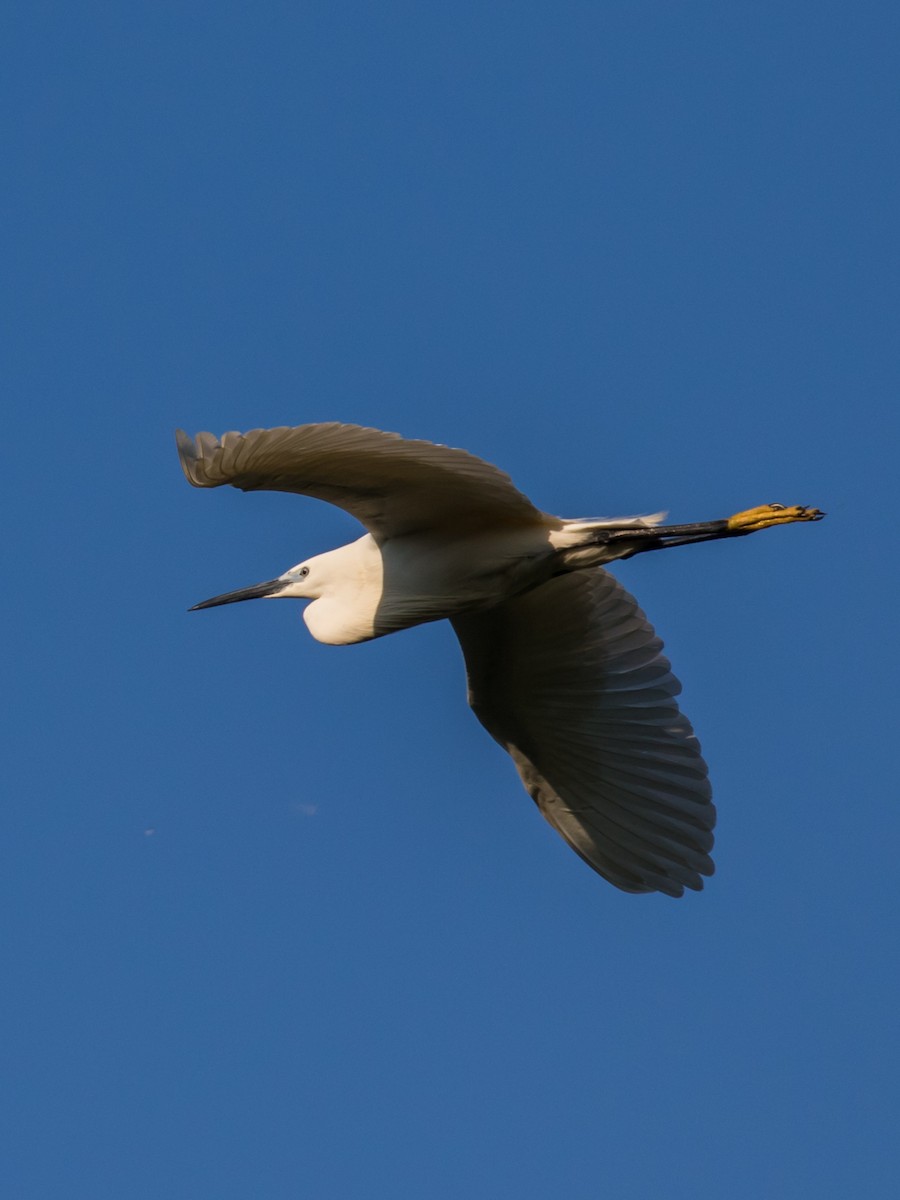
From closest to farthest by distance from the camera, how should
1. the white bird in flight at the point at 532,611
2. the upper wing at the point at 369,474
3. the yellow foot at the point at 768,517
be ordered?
the upper wing at the point at 369,474, the white bird in flight at the point at 532,611, the yellow foot at the point at 768,517

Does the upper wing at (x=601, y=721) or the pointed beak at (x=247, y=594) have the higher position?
the pointed beak at (x=247, y=594)

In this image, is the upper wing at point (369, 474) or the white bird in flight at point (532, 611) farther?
the white bird in flight at point (532, 611)

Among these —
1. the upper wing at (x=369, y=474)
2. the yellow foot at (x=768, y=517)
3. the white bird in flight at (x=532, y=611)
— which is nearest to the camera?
the upper wing at (x=369, y=474)

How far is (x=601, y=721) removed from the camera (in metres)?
9.05

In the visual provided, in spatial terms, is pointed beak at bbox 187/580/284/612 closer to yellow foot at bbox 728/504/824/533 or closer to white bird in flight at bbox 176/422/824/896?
white bird in flight at bbox 176/422/824/896

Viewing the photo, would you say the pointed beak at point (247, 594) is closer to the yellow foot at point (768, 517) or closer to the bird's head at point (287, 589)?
the bird's head at point (287, 589)

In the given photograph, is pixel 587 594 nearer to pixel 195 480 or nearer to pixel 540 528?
pixel 540 528

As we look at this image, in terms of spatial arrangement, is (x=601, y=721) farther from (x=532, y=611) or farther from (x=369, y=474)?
(x=369, y=474)

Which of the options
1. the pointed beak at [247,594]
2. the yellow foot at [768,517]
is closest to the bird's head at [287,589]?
the pointed beak at [247,594]

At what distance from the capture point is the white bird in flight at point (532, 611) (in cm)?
→ 701

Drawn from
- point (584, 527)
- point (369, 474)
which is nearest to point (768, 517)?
point (584, 527)

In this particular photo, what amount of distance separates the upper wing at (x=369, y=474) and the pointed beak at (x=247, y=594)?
101 centimetres

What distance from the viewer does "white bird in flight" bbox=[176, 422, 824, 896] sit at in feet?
23.0

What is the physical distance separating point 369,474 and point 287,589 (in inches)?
61.1
